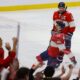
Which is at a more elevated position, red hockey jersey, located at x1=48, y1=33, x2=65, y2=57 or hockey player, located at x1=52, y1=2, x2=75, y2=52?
hockey player, located at x1=52, y1=2, x2=75, y2=52

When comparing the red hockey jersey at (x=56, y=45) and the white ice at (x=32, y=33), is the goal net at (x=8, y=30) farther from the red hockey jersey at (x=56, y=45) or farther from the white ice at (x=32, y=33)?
the red hockey jersey at (x=56, y=45)

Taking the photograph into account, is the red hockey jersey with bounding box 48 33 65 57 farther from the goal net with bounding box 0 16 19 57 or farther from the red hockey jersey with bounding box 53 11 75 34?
the goal net with bounding box 0 16 19 57

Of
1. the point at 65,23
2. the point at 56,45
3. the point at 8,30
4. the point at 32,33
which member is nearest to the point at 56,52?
the point at 56,45

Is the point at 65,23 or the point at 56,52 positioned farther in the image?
the point at 65,23

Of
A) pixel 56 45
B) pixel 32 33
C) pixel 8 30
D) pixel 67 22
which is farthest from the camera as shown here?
pixel 32 33

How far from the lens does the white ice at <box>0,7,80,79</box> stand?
22.1 feet

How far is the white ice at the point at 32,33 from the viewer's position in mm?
6750

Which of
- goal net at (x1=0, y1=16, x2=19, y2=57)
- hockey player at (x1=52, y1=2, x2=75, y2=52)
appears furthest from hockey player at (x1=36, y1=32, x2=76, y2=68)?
goal net at (x1=0, y1=16, x2=19, y2=57)

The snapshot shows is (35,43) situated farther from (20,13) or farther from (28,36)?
(20,13)

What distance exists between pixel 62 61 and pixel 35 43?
50.0 inches

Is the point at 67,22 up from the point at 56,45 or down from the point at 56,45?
up

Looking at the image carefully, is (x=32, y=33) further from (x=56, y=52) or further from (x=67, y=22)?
(x=56, y=52)

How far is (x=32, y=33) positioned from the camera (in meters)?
7.69

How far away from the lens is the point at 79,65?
20.6ft
